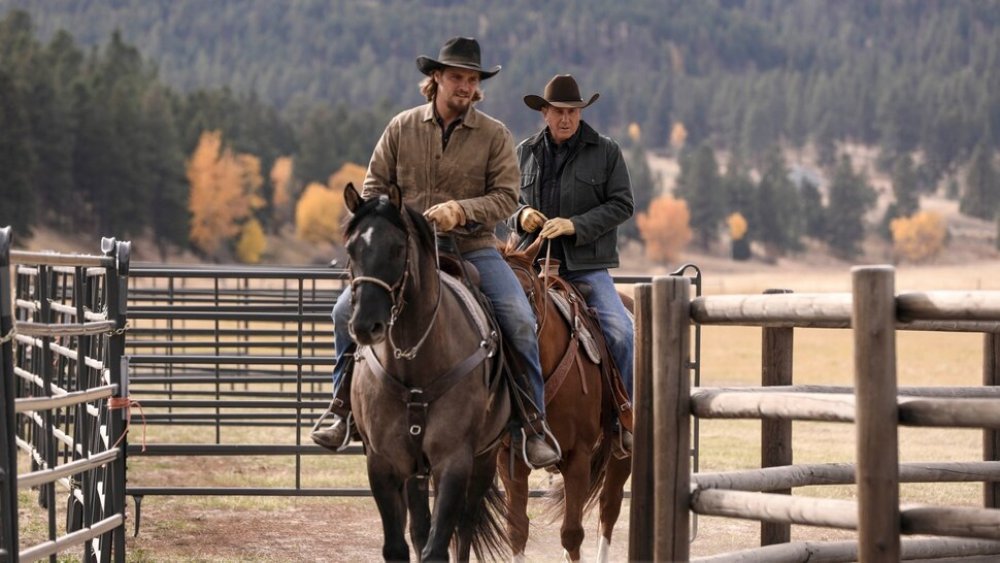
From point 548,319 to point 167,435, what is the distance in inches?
417

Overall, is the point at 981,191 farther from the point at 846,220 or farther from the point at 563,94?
the point at 563,94

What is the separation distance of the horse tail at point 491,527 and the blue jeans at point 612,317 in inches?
49.0

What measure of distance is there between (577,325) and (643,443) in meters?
2.41

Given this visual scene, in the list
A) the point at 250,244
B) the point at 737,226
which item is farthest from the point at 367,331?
the point at 737,226

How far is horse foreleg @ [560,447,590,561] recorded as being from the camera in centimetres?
826

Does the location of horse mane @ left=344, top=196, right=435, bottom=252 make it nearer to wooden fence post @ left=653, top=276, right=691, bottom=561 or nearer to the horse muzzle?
the horse muzzle

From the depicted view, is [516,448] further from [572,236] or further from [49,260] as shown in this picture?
[49,260]

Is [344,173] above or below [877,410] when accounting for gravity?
above

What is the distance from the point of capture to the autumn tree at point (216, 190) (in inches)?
4761

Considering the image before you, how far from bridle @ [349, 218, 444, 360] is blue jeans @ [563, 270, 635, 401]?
6.47ft

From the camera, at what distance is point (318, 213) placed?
447 ft

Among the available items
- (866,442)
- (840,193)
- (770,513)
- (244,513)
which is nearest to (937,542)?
(770,513)

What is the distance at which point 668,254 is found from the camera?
6629 inches

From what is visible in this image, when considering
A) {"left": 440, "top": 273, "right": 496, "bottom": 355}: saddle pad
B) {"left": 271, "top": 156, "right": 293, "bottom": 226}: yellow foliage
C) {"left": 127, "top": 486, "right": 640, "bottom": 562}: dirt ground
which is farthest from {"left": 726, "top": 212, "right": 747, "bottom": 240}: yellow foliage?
{"left": 440, "top": 273, "right": 496, "bottom": 355}: saddle pad
